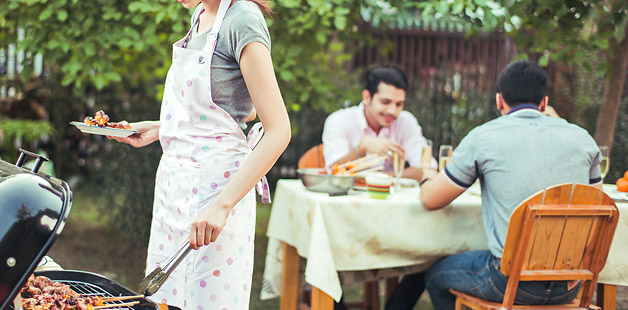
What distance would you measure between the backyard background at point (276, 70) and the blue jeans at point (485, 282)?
1.60m

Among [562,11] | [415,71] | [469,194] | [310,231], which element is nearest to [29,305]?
[310,231]

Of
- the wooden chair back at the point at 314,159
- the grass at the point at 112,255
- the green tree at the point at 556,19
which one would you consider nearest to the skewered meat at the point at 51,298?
the wooden chair back at the point at 314,159

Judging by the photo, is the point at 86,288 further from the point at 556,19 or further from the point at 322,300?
the point at 556,19

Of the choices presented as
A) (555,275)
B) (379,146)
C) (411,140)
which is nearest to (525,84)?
(555,275)

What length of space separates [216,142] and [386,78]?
8.20 ft

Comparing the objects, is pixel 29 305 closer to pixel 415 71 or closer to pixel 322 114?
pixel 322 114

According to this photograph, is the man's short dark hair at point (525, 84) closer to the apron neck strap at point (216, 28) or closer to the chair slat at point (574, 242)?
the chair slat at point (574, 242)

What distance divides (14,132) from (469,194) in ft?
15.5

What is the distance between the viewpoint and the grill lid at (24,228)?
1.00 m

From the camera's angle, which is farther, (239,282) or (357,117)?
(357,117)

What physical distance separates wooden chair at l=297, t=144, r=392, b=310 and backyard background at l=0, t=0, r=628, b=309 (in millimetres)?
620

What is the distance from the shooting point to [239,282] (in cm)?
171

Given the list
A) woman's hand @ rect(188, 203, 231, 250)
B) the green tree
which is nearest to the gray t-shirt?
woman's hand @ rect(188, 203, 231, 250)

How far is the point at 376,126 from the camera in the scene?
13.8 ft
